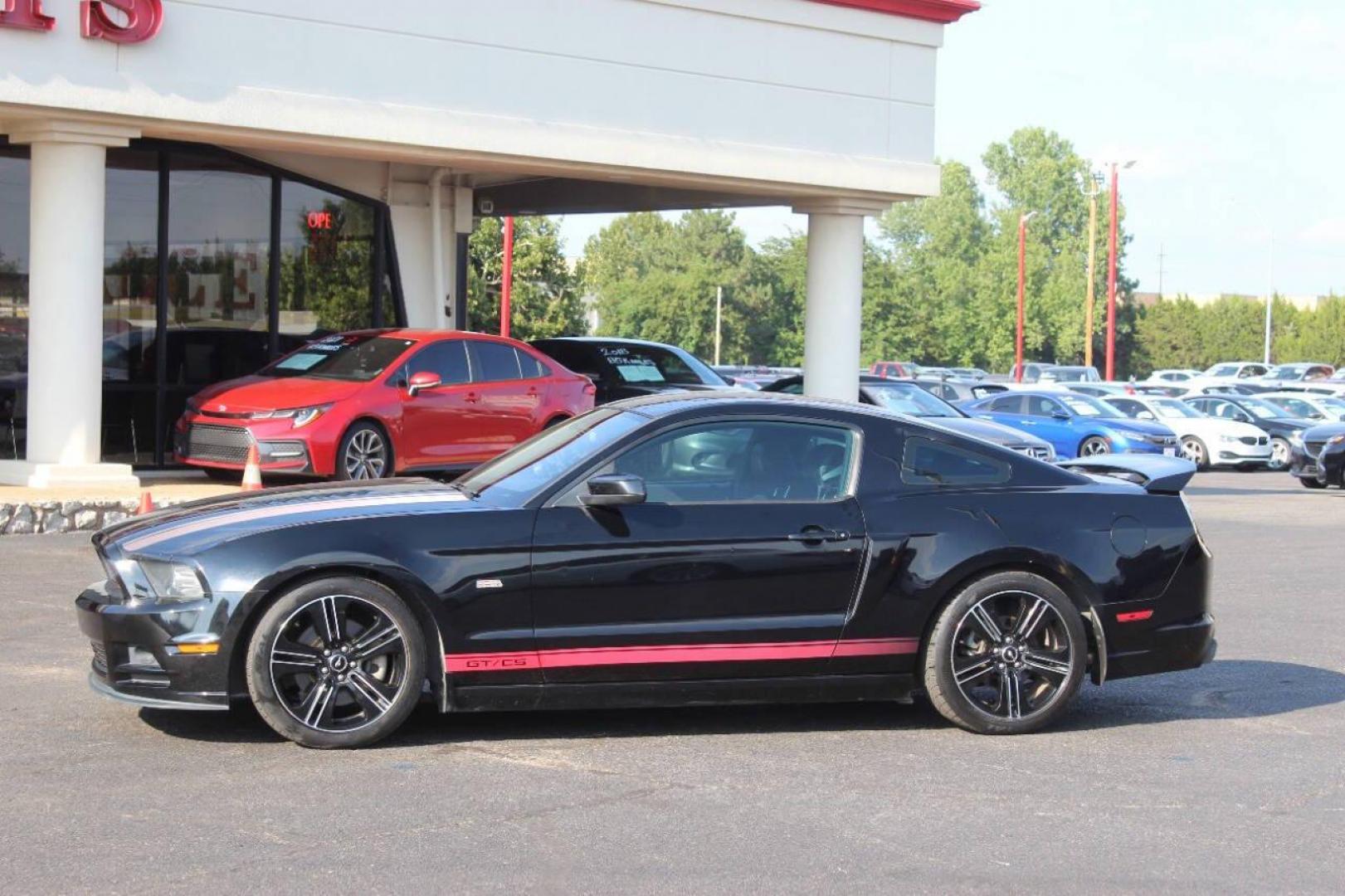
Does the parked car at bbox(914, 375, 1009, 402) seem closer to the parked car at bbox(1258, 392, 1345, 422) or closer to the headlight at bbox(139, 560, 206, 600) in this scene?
the parked car at bbox(1258, 392, 1345, 422)

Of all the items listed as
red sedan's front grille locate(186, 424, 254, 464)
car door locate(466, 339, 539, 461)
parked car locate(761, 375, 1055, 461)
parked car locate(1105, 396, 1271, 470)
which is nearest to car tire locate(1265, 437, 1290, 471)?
parked car locate(1105, 396, 1271, 470)

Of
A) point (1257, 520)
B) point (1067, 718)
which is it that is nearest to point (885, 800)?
point (1067, 718)

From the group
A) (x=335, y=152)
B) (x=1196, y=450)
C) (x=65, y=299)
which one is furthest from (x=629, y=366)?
(x=1196, y=450)

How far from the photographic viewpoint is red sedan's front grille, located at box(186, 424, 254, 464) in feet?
50.1

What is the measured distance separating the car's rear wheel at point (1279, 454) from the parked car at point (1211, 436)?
52 centimetres

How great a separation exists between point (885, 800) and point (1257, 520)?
1383 cm

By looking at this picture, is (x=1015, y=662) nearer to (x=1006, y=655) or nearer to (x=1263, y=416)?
(x=1006, y=655)

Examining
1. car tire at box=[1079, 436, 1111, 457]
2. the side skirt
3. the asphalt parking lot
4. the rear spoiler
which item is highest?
the rear spoiler

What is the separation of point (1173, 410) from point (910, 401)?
11553mm

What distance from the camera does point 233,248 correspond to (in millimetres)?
19016

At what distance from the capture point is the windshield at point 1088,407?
2797 centimetres

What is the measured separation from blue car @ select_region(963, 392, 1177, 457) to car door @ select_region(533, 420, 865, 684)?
19629 millimetres

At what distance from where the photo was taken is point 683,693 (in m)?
6.82

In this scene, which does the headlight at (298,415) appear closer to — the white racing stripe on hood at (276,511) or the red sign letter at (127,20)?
the red sign letter at (127,20)
